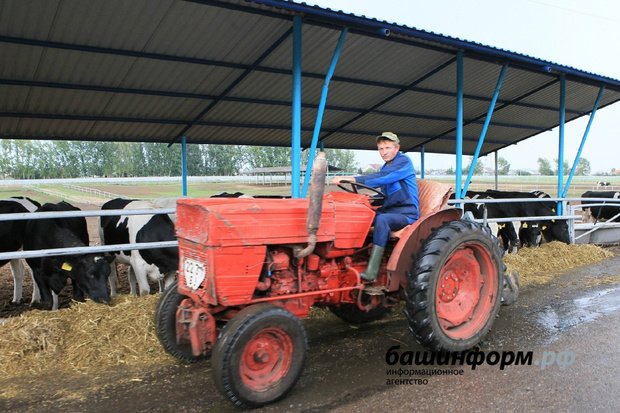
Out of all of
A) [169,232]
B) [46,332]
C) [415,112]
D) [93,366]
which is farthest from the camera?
[415,112]

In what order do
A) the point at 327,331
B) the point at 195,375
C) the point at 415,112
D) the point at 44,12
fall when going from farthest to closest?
the point at 415,112 < the point at 44,12 < the point at 327,331 < the point at 195,375

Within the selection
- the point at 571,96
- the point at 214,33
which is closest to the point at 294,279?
the point at 214,33

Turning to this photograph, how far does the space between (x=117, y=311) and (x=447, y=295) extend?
3141 millimetres

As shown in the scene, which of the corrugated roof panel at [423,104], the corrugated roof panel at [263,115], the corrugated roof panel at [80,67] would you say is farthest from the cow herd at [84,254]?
the corrugated roof panel at [423,104]

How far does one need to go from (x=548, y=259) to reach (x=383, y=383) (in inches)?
224

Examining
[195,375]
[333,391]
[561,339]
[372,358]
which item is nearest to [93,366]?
[195,375]

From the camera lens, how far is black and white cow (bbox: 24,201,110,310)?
530 centimetres

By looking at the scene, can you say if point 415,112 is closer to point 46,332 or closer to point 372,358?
point 372,358

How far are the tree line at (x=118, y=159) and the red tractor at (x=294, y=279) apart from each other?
110 feet

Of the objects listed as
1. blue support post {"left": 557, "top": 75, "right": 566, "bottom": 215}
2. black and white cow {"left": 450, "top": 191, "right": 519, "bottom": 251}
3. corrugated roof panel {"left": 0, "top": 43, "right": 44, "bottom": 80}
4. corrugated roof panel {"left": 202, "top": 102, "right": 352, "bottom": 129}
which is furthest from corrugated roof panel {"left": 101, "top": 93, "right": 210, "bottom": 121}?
blue support post {"left": 557, "top": 75, "right": 566, "bottom": 215}

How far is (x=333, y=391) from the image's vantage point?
3178 mm

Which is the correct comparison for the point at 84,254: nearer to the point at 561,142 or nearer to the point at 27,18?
the point at 27,18

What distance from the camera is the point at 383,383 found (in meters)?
3.32

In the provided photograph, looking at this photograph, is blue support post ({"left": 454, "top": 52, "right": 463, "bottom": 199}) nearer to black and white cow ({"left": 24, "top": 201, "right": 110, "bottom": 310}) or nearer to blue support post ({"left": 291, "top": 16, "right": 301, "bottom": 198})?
blue support post ({"left": 291, "top": 16, "right": 301, "bottom": 198})
